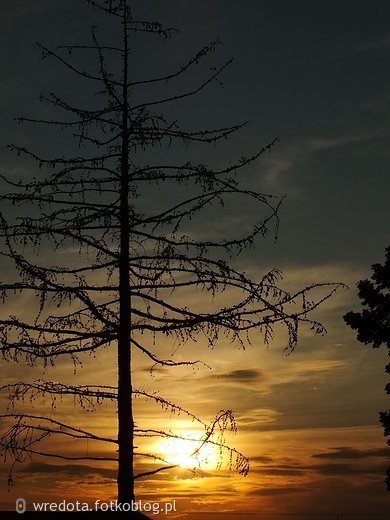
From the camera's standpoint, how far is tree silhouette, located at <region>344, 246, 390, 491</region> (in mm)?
27172

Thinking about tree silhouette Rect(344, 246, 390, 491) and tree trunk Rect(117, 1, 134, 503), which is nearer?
tree trunk Rect(117, 1, 134, 503)

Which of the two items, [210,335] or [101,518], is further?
[210,335]

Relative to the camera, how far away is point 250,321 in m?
13.5

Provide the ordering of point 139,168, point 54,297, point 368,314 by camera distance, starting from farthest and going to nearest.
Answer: point 368,314
point 139,168
point 54,297

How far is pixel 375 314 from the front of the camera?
27438mm

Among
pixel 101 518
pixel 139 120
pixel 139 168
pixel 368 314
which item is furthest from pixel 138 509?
pixel 368 314

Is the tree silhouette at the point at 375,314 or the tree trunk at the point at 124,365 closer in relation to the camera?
the tree trunk at the point at 124,365

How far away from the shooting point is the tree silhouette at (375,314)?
89.1 feet

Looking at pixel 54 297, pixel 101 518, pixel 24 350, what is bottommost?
pixel 101 518

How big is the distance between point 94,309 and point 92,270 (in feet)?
2.43

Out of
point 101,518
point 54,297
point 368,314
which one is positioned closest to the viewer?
point 101,518

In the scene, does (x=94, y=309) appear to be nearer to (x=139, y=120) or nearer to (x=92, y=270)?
(x=92, y=270)

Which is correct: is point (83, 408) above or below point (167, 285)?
below

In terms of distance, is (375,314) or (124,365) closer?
(124,365)
